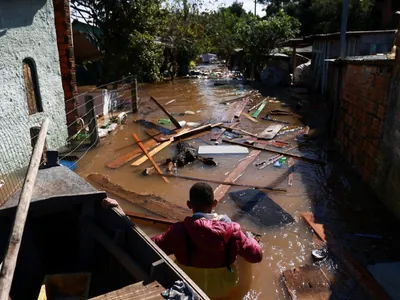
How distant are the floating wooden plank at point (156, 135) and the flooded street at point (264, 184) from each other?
0.24 m

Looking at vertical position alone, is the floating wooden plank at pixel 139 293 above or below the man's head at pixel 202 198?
below

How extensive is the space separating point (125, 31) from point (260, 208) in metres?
14.9

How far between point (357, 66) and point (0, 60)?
7479mm

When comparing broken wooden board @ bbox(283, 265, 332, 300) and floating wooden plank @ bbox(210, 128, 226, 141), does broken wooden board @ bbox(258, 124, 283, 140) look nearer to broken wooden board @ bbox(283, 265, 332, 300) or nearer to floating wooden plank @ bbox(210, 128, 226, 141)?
floating wooden plank @ bbox(210, 128, 226, 141)

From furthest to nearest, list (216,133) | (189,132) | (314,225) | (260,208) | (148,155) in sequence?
(216,133), (189,132), (148,155), (260,208), (314,225)

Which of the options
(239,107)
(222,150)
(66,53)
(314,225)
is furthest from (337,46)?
(314,225)

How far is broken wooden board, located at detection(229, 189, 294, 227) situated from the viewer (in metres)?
5.86

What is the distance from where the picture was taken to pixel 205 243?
9.16 feet

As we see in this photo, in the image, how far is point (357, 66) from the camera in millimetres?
7801

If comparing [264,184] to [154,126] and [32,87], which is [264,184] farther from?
A: [154,126]

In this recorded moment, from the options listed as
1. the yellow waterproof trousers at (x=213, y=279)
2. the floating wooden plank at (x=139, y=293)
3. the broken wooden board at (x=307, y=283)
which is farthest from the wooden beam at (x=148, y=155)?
the floating wooden plank at (x=139, y=293)

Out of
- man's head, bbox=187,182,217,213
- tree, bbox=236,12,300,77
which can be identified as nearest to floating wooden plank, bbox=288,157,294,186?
man's head, bbox=187,182,217,213

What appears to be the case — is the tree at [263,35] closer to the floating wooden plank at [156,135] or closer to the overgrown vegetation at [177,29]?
the overgrown vegetation at [177,29]

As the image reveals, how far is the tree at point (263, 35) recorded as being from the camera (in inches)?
877
